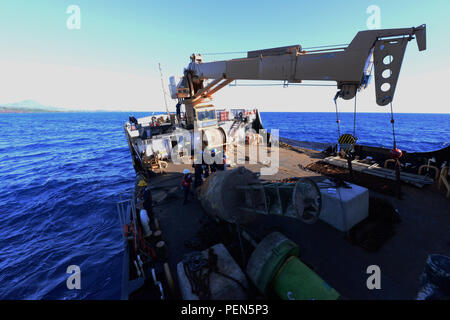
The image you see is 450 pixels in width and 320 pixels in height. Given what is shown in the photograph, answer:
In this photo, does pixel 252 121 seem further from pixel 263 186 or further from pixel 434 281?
pixel 434 281

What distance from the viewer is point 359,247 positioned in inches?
246

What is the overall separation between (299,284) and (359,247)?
3.70m

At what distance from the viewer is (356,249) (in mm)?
6180

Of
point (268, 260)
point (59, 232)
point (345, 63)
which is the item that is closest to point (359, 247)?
point (268, 260)

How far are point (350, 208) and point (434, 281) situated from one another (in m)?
3.05

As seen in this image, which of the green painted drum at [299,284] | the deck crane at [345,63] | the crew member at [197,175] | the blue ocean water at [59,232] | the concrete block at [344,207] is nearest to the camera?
the green painted drum at [299,284]

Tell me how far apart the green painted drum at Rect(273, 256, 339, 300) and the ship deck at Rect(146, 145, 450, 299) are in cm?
179

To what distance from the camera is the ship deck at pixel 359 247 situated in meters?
5.11

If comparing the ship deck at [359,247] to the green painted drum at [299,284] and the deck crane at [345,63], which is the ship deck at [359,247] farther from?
the deck crane at [345,63]

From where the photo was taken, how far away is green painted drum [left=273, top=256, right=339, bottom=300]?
12.1 ft

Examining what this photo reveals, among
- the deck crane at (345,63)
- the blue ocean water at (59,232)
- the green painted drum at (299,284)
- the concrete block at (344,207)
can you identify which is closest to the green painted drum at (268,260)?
the green painted drum at (299,284)

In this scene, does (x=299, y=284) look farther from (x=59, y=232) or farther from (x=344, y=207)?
(x=59, y=232)

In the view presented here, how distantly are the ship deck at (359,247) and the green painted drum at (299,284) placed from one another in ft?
5.86
